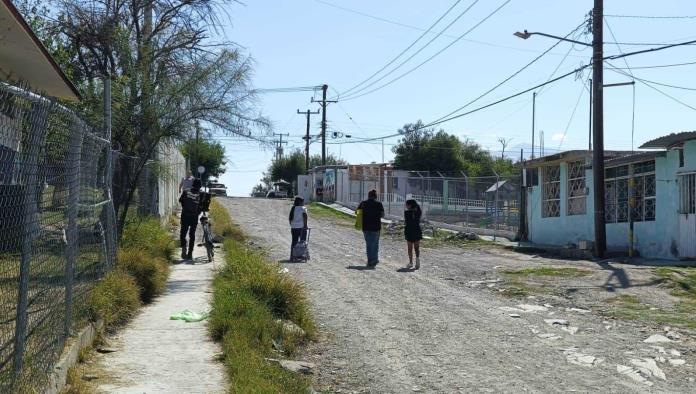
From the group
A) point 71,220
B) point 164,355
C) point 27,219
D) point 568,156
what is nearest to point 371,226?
point 568,156

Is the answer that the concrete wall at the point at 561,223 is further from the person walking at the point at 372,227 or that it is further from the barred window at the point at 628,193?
the person walking at the point at 372,227

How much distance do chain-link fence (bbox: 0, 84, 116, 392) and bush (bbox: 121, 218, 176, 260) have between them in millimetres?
4901

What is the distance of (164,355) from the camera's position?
8.00 metres

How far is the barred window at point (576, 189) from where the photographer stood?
2477cm

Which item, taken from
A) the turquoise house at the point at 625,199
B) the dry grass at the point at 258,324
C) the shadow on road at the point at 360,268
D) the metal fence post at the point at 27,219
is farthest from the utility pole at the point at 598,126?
the metal fence post at the point at 27,219

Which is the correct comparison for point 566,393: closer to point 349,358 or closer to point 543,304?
point 349,358

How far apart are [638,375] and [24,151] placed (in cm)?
581

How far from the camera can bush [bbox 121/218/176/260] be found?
13.8 metres

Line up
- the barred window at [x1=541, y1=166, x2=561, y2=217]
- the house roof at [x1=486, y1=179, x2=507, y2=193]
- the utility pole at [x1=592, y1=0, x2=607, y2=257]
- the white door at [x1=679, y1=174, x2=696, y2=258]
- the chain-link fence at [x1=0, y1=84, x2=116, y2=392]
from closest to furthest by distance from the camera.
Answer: the chain-link fence at [x1=0, y1=84, x2=116, y2=392] < the white door at [x1=679, y1=174, x2=696, y2=258] < the utility pole at [x1=592, y1=0, x2=607, y2=257] < the barred window at [x1=541, y1=166, x2=561, y2=217] < the house roof at [x1=486, y1=179, x2=507, y2=193]

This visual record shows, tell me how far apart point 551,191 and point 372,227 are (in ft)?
37.0

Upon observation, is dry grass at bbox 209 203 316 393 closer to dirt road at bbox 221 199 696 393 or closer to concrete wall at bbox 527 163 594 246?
dirt road at bbox 221 199 696 393

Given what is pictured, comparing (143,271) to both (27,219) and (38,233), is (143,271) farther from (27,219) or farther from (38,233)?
(27,219)

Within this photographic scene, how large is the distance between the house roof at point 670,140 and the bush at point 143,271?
40.3 ft

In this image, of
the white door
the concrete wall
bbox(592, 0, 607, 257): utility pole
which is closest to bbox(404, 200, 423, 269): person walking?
bbox(592, 0, 607, 257): utility pole
